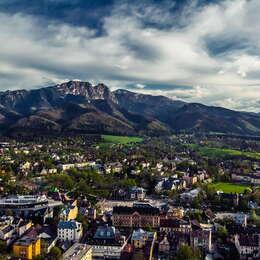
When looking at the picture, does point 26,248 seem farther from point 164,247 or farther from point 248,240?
point 248,240

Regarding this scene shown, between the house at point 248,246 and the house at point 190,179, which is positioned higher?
the house at point 190,179

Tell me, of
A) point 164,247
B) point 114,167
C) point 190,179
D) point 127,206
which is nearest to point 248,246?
point 164,247

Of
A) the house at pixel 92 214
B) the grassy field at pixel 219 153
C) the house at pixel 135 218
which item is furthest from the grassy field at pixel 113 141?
the house at pixel 135 218

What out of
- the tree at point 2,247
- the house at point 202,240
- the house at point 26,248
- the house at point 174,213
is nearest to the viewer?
the house at point 26,248

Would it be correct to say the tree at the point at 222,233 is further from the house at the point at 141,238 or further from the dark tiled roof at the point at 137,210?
the house at the point at 141,238

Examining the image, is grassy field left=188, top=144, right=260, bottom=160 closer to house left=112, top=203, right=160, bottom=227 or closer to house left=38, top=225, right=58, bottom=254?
house left=112, top=203, right=160, bottom=227

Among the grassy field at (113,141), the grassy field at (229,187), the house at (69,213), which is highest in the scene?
the grassy field at (113,141)

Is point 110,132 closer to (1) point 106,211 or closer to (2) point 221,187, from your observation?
(2) point 221,187
